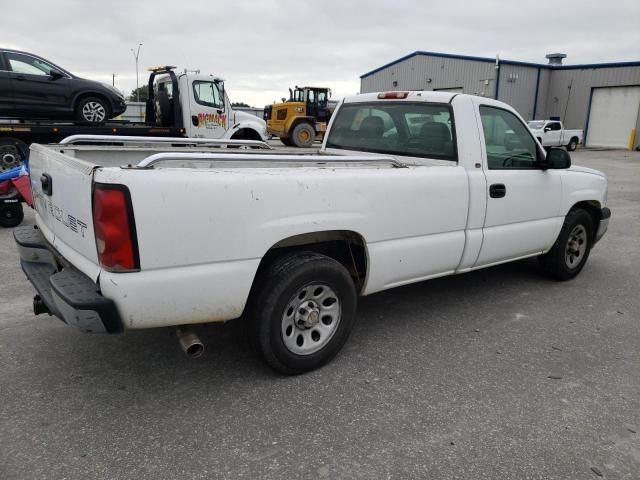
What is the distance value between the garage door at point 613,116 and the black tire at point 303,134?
2295 cm

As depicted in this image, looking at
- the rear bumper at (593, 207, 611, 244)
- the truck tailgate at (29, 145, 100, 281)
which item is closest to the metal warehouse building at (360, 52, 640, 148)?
the rear bumper at (593, 207, 611, 244)

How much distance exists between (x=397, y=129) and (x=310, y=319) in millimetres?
2099

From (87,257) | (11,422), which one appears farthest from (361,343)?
(11,422)

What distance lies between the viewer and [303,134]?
2280 cm

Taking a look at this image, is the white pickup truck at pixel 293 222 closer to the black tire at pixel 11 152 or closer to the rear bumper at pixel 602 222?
the rear bumper at pixel 602 222

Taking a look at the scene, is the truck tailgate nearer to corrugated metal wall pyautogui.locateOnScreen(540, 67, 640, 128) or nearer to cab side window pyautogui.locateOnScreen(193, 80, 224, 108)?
cab side window pyautogui.locateOnScreen(193, 80, 224, 108)

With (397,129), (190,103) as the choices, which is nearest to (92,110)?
(190,103)

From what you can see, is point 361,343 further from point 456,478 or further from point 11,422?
point 11,422

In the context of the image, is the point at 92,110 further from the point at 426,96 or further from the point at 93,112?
the point at 426,96

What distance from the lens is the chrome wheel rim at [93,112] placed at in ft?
38.6

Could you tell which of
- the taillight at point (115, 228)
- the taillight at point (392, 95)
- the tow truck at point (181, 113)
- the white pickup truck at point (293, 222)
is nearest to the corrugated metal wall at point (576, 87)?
the tow truck at point (181, 113)

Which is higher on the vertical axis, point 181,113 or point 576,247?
point 181,113

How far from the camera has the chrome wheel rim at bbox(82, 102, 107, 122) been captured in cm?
1177

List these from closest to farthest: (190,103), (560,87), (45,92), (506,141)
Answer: (506,141) → (45,92) → (190,103) → (560,87)
